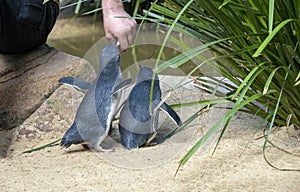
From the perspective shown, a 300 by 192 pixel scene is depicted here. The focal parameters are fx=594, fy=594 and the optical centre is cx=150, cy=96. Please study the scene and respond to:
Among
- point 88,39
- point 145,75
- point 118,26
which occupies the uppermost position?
point 118,26

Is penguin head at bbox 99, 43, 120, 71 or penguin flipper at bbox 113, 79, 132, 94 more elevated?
penguin head at bbox 99, 43, 120, 71

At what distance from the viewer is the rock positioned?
69.4 inches

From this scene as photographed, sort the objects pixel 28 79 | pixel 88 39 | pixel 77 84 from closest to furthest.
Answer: pixel 77 84 → pixel 28 79 → pixel 88 39

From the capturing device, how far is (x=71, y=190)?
116 centimetres

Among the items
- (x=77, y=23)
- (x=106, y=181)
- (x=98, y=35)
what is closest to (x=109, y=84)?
(x=106, y=181)

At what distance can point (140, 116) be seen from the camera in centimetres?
144

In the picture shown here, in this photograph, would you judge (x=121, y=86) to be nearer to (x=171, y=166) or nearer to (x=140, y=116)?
(x=140, y=116)

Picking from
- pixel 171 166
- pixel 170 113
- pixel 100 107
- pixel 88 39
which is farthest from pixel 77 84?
pixel 88 39

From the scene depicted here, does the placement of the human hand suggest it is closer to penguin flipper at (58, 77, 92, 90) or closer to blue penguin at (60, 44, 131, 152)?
blue penguin at (60, 44, 131, 152)

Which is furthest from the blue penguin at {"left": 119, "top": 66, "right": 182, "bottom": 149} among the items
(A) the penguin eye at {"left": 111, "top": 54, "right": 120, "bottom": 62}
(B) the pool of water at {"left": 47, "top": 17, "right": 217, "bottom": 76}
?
(B) the pool of water at {"left": 47, "top": 17, "right": 217, "bottom": 76}

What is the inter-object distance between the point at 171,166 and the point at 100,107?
0.27 m

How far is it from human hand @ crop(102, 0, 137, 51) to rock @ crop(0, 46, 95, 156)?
0.38 m

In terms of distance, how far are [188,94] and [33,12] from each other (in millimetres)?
550

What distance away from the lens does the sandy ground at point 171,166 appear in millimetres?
1155
